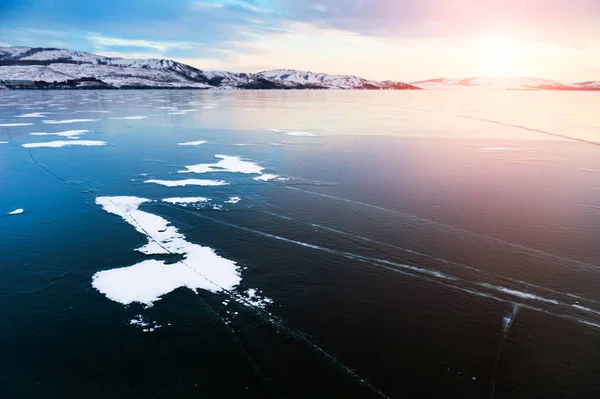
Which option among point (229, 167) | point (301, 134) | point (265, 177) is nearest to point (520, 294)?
point (265, 177)

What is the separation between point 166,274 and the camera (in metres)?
7.89

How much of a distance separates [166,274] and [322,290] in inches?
122

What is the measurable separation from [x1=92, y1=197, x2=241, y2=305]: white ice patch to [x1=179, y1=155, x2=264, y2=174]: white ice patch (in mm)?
6454

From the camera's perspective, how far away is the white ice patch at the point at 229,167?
16.0m

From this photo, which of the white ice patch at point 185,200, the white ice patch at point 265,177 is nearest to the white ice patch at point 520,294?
the white ice patch at point 185,200

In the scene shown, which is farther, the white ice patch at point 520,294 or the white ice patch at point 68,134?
the white ice patch at point 68,134

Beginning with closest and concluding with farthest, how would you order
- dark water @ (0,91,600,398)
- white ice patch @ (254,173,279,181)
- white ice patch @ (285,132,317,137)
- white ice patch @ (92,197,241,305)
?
dark water @ (0,91,600,398) → white ice patch @ (92,197,241,305) → white ice patch @ (254,173,279,181) → white ice patch @ (285,132,317,137)

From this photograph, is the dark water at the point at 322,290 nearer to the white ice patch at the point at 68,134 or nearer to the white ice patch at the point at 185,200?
the white ice patch at the point at 185,200

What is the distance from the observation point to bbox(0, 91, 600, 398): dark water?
5285mm

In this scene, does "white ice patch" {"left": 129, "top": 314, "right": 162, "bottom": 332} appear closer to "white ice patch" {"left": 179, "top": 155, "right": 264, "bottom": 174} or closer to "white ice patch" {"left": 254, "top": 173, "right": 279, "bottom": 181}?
"white ice patch" {"left": 254, "top": 173, "right": 279, "bottom": 181}

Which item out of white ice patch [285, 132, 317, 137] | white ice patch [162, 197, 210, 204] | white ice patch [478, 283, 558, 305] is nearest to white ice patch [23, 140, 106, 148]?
white ice patch [285, 132, 317, 137]

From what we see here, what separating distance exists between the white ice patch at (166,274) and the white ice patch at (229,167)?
21.2ft

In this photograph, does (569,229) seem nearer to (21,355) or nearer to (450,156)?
(450,156)

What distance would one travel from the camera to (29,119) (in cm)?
3359
